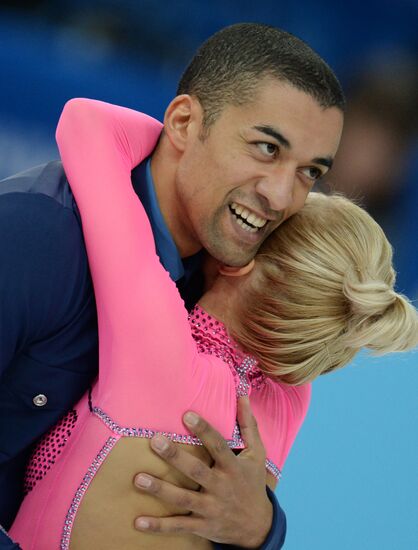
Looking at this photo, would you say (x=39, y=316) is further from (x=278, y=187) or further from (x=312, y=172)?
(x=312, y=172)

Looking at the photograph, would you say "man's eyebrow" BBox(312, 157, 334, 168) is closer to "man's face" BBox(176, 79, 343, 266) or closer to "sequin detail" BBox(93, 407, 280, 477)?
"man's face" BBox(176, 79, 343, 266)

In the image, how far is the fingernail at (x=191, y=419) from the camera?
142 cm

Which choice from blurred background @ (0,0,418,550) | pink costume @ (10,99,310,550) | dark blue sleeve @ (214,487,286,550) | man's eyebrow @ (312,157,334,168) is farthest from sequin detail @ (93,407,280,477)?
blurred background @ (0,0,418,550)

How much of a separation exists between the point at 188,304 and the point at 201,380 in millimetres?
337

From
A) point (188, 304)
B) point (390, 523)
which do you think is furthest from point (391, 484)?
point (188, 304)

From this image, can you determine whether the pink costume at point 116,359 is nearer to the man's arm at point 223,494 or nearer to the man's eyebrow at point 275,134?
the man's arm at point 223,494

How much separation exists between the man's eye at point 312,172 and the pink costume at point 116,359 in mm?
331

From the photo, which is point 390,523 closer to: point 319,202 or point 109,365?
point 319,202

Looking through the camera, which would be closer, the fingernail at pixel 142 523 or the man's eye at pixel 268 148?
the fingernail at pixel 142 523

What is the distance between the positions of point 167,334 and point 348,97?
2891mm

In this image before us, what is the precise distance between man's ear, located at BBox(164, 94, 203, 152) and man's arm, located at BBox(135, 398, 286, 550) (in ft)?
1.65

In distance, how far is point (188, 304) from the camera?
5.80 ft

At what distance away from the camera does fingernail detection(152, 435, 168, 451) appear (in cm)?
138

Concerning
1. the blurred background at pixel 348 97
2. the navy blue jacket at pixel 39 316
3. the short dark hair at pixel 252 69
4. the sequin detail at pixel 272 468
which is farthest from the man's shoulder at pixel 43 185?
the blurred background at pixel 348 97
